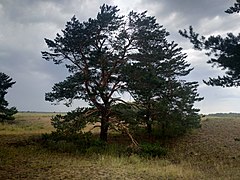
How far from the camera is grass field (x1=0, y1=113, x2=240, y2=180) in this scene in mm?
10880

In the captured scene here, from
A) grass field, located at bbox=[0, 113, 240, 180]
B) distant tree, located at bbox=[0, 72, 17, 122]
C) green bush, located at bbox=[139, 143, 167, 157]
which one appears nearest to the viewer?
grass field, located at bbox=[0, 113, 240, 180]

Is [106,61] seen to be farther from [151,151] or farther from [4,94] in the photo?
[4,94]

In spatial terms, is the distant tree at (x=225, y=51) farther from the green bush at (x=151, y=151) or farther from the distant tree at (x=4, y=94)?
the distant tree at (x=4, y=94)

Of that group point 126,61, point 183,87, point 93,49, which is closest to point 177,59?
point 183,87

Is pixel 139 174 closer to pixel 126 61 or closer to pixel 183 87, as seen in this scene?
pixel 126 61

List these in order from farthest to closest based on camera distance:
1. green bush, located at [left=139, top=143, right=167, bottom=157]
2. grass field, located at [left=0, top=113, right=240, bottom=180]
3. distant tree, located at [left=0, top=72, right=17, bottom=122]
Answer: distant tree, located at [left=0, top=72, right=17, bottom=122]
green bush, located at [left=139, top=143, right=167, bottom=157]
grass field, located at [left=0, top=113, right=240, bottom=180]

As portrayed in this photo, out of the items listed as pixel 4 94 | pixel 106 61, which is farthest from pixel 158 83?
pixel 4 94

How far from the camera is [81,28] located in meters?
20.1

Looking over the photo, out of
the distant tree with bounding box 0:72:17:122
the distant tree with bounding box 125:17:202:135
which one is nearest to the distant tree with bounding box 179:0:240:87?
the distant tree with bounding box 125:17:202:135

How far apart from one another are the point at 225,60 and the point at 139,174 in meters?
7.76

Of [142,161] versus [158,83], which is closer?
[142,161]

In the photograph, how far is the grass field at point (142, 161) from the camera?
1088cm

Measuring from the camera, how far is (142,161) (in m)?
15.6

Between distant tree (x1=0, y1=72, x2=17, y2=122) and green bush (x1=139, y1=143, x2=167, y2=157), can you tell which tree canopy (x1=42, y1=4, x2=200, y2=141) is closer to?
green bush (x1=139, y1=143, x2=167, y2=157)
